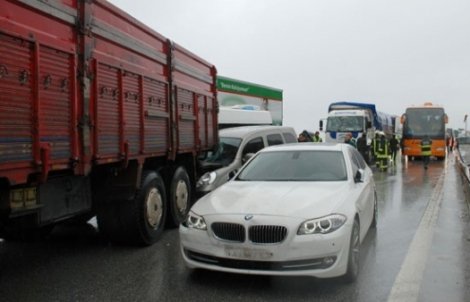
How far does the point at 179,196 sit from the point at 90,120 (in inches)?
121

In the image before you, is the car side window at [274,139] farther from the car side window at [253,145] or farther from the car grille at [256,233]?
the car grille at [256,233]

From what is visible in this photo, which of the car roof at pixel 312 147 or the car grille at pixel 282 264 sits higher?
the car roof at pixel 312 147

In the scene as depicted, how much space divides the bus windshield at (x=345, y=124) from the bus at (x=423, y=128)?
2944 mm

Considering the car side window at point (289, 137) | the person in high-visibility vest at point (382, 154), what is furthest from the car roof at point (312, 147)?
the person in high-visibility vest at point (382, 154)

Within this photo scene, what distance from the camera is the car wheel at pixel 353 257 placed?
194 inches

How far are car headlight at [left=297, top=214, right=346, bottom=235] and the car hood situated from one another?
0.07m

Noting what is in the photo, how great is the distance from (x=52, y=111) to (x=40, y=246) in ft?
9.71

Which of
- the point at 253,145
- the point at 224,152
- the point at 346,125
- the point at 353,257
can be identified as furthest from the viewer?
the point at 346,125

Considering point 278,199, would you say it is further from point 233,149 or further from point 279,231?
point 233,149

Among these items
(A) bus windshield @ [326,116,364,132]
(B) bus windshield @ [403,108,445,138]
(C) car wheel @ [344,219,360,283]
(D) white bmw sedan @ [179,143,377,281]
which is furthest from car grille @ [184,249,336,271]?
(B) bus windshield @ [403,108,445,138]

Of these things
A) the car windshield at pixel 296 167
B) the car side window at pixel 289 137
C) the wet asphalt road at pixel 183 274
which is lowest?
the wet asphalt road at pixel 183 274

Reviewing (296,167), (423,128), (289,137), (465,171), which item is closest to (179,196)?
(296,167)

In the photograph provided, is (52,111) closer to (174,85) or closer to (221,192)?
(221,192)

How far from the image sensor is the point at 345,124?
27281 millimetres
